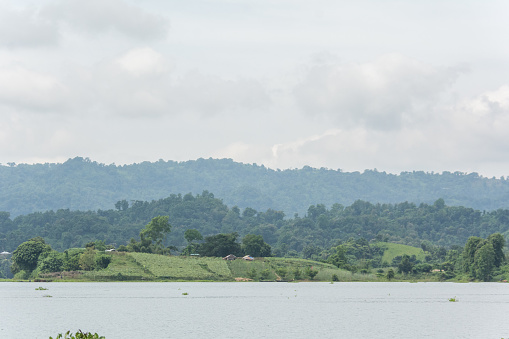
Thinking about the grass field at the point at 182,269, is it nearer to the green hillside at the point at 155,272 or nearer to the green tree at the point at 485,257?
the green hillside at the point at 155,272

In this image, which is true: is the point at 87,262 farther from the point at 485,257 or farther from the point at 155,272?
the point at 485,257

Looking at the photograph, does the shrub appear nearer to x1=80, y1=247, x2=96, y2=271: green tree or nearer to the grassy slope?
the grassy slope

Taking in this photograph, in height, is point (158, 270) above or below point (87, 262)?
below
